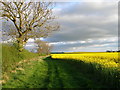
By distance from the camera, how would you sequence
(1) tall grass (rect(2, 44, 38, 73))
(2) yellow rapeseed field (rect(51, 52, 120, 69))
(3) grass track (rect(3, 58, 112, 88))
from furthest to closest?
(1) tall grass (rect(2, 44, 38, 73)) < (2) yellow rapeseed field (rect(51, 52, 120, 69)) < (3) grass track (rect(3, 58, 112, 88))

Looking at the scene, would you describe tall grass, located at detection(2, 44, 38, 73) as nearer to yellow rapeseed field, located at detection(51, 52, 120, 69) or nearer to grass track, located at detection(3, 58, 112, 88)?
grass track, located at detection(3, 58, 112, 88)

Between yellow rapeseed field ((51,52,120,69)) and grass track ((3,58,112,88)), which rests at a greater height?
yellow rapeseed field ((51,52,120,69))

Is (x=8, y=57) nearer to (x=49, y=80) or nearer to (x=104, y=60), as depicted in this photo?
(x=49, y=80)

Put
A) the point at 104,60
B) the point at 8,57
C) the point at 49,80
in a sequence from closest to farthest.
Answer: the point at 49,80 < the point at 8,57 < the point at 104,60

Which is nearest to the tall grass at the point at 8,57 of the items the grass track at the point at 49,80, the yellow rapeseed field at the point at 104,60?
the grass track at the point at 49,80

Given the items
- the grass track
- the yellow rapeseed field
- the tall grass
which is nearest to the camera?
the grass track

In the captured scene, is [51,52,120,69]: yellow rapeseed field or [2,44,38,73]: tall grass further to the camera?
[2,44,38,73]: tall grass

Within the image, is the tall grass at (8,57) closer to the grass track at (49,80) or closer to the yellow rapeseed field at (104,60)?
the grass track at (49,80)

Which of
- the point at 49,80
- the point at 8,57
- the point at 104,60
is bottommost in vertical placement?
the point at 49,80

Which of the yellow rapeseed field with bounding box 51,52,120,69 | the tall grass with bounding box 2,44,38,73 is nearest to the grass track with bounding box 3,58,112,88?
the tall grass with bounding box 2,44,38,73

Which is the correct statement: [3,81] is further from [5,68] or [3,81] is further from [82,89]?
[82,89]

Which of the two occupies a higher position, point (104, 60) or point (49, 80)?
point (104, 60)

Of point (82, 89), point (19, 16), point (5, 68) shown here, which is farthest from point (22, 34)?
point (82, 89)

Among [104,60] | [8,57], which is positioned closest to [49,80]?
[8,57]
